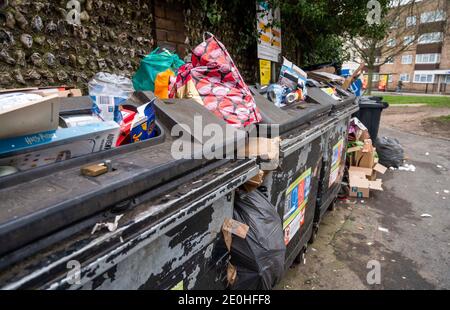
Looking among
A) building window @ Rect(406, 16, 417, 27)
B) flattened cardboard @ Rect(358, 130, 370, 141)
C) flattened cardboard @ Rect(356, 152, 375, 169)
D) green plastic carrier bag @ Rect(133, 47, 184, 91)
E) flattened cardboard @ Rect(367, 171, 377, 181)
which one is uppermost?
building window @ Rect(406, 16, 417, 27)

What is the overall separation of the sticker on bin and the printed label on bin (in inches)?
31.8

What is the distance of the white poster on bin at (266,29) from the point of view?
14.8ft

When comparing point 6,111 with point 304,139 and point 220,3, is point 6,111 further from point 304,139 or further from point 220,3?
point 220,3

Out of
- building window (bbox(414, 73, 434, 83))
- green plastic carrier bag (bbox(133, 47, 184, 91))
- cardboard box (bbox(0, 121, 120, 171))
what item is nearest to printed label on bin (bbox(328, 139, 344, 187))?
green plastic carrier bag (bbox(133, 47, 184, 91))

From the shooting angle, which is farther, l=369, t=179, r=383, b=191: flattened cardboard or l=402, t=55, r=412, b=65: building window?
l=402, t=55, r=412, b=65: building window

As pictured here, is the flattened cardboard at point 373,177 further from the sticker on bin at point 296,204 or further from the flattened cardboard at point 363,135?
the sticker on bin at point 296,204

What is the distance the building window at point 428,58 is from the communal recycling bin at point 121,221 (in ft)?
132

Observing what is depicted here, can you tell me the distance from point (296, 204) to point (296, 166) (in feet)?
0.94

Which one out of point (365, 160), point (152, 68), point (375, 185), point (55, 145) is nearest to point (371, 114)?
point (365, 160)

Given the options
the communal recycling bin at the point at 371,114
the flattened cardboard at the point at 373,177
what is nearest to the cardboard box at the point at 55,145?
the flattened cardboard at the point at 373,177

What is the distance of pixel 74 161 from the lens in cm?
101

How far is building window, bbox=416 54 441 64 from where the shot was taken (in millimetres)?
33344

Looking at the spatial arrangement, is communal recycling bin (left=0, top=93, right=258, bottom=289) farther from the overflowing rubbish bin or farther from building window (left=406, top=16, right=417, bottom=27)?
building window (left=406, top=16, right=417, bottom=27)
